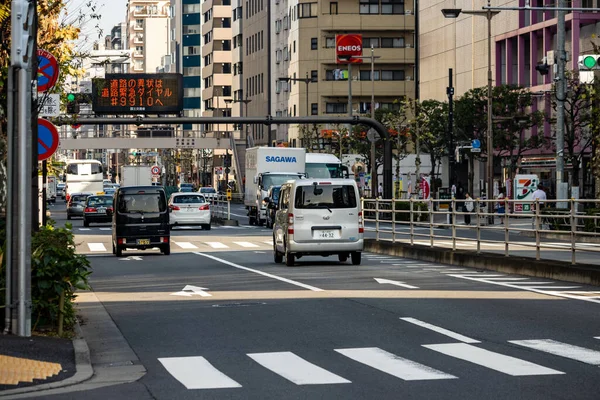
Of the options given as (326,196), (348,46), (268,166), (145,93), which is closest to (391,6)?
(348,46)

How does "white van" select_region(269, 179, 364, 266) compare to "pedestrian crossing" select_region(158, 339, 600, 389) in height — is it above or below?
above

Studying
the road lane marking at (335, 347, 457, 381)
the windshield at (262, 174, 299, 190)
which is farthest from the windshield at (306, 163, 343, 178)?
the road lane marking at (335, 347, 457, 381)

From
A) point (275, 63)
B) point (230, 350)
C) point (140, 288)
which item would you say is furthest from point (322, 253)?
point (275, 63)

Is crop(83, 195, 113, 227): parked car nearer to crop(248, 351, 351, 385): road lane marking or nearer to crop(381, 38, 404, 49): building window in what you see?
crop(248, 351, 351, 385): road lane marking

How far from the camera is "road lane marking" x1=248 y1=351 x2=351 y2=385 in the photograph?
36.6ft

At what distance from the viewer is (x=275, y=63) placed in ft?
457

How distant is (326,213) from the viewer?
29734 mm

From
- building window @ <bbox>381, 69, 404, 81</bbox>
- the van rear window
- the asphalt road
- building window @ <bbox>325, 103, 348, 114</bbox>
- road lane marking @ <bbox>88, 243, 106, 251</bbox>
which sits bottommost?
road lane marking @ <bbox>88, 243, 106, 251</bbox>

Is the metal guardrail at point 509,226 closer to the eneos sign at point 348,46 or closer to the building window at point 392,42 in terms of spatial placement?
the eneos sign at point 348,46

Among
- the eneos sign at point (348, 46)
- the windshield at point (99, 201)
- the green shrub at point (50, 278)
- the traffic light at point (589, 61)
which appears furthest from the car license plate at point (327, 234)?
the eneos sign at point (348, 46)

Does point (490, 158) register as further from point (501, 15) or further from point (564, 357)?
point (564, 357)

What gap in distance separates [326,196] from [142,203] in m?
9.29

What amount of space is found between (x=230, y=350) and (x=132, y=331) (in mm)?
2696

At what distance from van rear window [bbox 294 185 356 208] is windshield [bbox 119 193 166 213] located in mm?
8720
